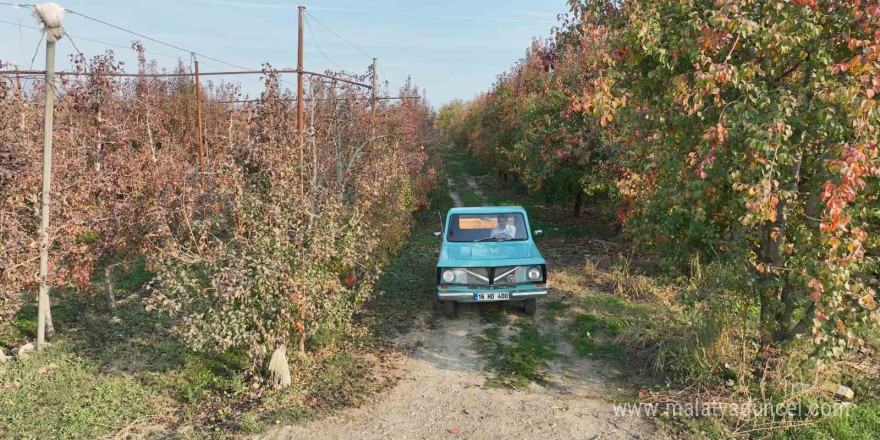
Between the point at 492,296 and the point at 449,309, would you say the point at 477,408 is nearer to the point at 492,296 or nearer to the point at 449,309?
the point at 492,296

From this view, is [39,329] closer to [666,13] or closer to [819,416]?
[666,13]

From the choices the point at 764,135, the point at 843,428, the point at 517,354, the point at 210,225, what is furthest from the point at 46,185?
the point at 843,428

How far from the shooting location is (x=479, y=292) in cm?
755

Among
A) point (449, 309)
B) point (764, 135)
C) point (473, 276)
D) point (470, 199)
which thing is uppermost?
point (764, 135)

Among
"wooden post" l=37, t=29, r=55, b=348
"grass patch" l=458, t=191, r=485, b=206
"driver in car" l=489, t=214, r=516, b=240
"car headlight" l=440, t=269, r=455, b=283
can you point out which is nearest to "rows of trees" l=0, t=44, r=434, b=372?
"wooden post" l=37, t=29, r=55, b=348

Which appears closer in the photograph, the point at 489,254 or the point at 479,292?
the point at 479,292

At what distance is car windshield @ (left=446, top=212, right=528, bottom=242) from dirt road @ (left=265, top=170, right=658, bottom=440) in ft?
7.59

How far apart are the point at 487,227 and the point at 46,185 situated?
20.4ft

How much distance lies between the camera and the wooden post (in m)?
6.53

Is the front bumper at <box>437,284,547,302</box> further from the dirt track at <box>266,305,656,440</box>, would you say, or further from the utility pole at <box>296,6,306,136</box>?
the utility pole at <box>296,6,306,136</box>

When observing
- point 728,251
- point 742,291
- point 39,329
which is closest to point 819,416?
point 742,291

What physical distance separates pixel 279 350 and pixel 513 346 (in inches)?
117

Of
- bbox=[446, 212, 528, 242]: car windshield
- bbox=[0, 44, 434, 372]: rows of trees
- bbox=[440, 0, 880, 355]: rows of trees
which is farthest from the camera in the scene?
bbox=[446, 212, 528, 242]: car windshield

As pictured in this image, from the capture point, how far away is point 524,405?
535 cm
